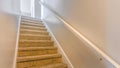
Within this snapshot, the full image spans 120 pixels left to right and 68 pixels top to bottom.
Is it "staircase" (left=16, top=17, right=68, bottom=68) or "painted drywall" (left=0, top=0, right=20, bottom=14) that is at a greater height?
"painted drywall" (left=0, top=0, right=20, bottom=14)

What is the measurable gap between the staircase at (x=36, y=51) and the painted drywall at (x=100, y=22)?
2.67ft

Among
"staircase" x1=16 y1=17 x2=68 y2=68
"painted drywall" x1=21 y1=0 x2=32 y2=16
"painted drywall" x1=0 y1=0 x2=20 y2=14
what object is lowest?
"staircase" x1=16 y1=17 x2=68 y2=68

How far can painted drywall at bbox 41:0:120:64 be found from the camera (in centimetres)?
129

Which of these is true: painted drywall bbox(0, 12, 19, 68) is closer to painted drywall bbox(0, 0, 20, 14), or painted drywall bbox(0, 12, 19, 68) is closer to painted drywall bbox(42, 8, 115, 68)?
painted drywall bbox(0, 0, 20, 14)

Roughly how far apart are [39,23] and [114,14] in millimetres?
3251

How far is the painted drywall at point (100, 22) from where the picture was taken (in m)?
1.29

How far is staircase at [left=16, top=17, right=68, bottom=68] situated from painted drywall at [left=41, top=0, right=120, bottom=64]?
2.67ft

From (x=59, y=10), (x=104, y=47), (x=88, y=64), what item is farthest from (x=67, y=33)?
(x=104, y=47)

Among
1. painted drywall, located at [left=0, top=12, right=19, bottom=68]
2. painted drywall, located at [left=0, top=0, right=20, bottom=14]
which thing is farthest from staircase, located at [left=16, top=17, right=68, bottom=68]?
painted drywall, located at [left=0, top=0, right=20, bottom=14]

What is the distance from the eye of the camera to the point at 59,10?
9.93ft

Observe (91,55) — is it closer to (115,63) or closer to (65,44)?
(115,63)

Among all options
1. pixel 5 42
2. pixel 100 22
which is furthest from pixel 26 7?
pixel 100 22

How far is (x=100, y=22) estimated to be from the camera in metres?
1.54

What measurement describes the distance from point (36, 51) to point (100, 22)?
160 centimetres
